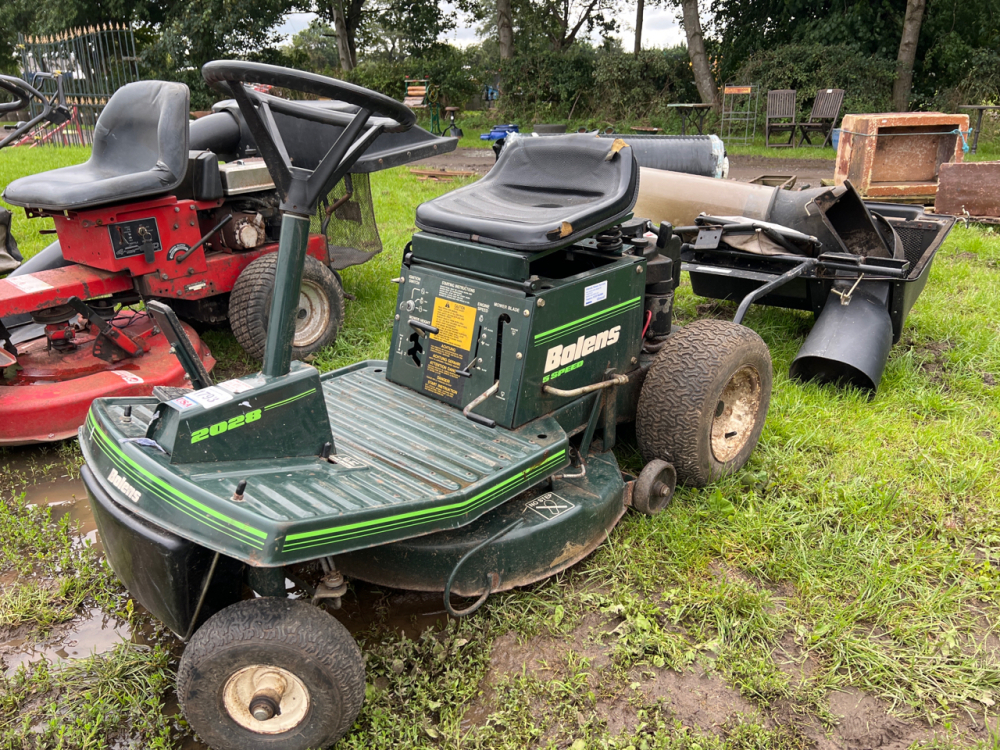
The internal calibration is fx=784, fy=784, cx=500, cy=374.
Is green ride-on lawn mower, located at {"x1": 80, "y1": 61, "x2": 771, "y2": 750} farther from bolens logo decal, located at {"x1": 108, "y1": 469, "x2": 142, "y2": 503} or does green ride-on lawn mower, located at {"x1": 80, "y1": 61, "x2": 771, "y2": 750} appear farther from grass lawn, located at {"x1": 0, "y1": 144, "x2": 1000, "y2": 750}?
grass lawn, located at {"x1": 0, "y1": 144, "x2": 1000, "y2": 750}

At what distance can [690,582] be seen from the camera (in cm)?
271

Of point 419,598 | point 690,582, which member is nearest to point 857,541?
point 690,582

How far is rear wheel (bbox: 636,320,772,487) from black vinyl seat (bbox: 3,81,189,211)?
259cm

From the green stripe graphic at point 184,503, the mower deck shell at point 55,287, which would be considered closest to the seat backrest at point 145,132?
Result: the mower deck shell at point 55,287

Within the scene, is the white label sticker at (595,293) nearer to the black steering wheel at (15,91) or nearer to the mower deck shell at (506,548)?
the mower deck shell at (506,548)

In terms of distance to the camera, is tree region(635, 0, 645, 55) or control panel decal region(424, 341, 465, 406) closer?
control panel decal region(424, 341, 465, 406)

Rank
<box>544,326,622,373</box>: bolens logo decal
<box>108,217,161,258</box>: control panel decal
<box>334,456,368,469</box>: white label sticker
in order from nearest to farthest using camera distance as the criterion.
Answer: <box>334,456,368,469</box>: white label sticker, <box>544,326,622,373</box>: bolens logo decal, <box>108,217,161,258</box>: control panel decal

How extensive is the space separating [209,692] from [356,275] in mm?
4389

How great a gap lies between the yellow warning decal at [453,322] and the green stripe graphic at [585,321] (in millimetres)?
263

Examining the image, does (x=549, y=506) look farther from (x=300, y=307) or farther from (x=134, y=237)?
(x=134, y=237)

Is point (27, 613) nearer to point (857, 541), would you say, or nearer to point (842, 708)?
point (842, 708)

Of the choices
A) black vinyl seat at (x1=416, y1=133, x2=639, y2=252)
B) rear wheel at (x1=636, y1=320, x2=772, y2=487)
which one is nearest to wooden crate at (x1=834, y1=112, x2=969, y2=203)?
rear wheel at (x1=636, y1=320, x2=772, y2=487)

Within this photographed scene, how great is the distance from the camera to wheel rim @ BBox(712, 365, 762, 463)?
3234 millimetres

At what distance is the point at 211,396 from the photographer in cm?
208
